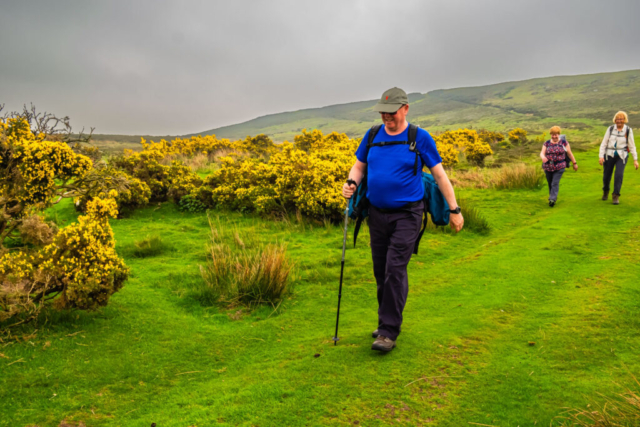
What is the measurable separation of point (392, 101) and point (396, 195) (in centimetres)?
91

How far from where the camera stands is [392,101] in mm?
4133

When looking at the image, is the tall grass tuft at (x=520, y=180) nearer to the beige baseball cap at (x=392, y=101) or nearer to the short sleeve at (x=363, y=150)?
the short sleeve at (x=363, y=150)

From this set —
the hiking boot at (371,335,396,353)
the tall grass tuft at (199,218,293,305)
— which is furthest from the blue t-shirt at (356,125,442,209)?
the tall grass tuft at (199,218,293,305)

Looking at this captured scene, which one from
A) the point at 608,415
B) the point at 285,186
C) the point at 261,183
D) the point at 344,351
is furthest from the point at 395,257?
the point at 261,183

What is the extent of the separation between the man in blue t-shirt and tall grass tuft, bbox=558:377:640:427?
156 centimetres

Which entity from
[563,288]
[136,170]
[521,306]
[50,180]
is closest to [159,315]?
[50,180]

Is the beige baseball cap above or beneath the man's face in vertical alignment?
above

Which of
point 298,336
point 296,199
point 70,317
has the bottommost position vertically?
point 298,336

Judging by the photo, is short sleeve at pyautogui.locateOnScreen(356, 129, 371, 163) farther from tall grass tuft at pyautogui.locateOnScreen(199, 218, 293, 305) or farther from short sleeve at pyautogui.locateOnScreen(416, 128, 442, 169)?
tall grass tuft at pyautogui.locateOnScreen(199, 218, 293, 305)

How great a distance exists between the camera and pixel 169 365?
4.11 metres

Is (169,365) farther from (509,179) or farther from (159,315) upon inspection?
(509,179)

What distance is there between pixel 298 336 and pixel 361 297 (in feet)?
5.20

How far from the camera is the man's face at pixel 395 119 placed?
13.5 ft

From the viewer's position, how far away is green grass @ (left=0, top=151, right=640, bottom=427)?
3.28 m
